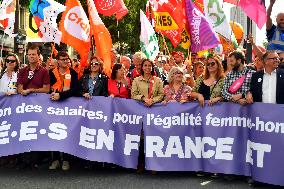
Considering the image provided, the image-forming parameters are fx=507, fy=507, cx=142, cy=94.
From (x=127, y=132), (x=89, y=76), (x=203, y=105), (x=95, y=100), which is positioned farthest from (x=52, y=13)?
(x=203, y=105)

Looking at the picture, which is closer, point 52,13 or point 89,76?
point 89,76

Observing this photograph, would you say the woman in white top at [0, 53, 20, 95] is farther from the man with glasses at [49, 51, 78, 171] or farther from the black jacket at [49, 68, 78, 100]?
the black jacket at [49, 68, 78, 100]

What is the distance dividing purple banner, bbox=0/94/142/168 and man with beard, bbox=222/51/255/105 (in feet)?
4.70

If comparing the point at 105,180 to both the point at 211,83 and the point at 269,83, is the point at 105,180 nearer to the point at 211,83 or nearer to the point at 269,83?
the point at 211,83

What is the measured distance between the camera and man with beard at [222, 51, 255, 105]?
287 inches

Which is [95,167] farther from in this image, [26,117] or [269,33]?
[269,33]

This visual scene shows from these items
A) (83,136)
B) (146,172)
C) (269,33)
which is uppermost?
(269,33)

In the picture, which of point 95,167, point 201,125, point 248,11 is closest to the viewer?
point 201,125

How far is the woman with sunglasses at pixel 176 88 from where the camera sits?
311 inches

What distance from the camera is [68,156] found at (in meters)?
8.29

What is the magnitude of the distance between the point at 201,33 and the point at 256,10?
3.63ft

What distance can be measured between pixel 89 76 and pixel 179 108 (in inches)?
67.0

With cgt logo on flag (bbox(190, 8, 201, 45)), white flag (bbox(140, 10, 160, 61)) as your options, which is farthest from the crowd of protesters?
white flag (bbox(140, 10, 160, 61))

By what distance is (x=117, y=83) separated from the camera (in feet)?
27.5
